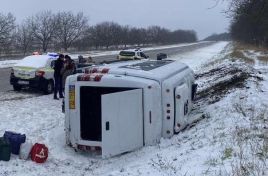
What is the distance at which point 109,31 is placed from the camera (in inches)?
4203

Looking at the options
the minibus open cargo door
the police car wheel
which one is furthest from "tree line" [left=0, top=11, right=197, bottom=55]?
the minibus open cargo door

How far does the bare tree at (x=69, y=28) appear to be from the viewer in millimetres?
86062

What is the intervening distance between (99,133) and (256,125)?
3.30m

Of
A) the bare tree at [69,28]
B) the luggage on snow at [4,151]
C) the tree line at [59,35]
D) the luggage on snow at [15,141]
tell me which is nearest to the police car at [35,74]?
the luggage on snow at [15,141]

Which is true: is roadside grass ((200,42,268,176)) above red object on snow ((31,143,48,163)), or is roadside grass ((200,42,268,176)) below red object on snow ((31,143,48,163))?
above

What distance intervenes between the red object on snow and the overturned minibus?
1.09m

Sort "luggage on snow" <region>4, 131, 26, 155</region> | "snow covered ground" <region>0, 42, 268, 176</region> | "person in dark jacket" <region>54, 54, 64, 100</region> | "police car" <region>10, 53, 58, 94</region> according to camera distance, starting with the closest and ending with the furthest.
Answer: "snow covered ground" <region>0, 42, 268, 176</region> → "luggage on snow" <region>4, 131, 26, 155</region> → "person in dark jacket" <region>54, 54, 64, 100</region> → "police car" <region>10, 53, 58, 94</region>

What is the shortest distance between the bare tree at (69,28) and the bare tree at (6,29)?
60.1ft

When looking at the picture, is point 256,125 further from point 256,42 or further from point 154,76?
point 256,42

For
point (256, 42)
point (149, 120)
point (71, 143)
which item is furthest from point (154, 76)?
point (256, 42)

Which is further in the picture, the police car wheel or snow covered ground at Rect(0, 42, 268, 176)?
the police car wheel

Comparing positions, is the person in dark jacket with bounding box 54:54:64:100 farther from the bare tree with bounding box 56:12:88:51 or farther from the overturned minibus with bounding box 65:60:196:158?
the bare tree with bounding box 56:12:88:51

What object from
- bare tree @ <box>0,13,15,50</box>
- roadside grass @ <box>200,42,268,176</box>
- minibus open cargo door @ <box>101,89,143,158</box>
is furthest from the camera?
Answer: bare tree @ <box>0,13,15,50</box>

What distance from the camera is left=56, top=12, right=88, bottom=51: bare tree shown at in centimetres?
8606
